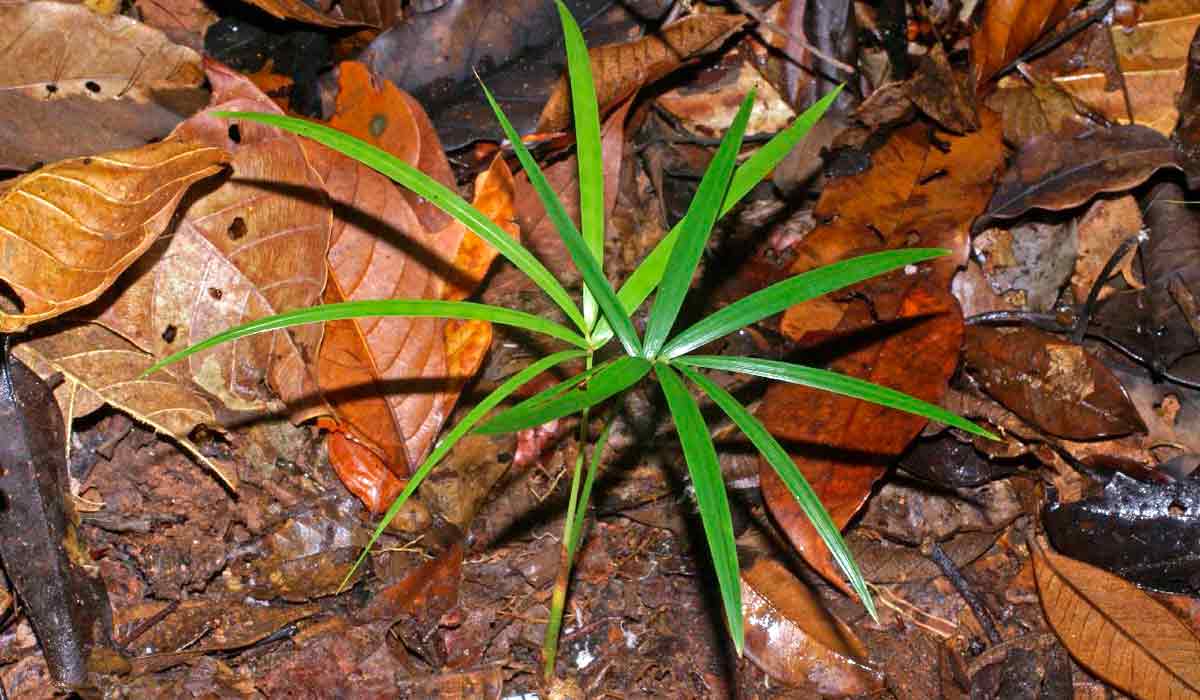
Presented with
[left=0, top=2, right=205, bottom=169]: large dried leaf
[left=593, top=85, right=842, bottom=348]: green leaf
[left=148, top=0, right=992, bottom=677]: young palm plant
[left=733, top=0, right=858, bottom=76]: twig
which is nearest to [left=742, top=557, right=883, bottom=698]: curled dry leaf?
[left=148, top=0, right=992, bottom=677]: young palm plant

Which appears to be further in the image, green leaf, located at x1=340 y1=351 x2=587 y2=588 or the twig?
the twig

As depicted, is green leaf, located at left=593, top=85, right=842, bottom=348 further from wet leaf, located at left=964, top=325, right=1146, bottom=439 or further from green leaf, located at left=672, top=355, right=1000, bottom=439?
wet leaf, located at left=964, top=325, right=1146, bottom=439

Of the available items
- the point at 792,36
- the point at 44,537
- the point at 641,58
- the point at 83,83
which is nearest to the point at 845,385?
the point at 641,58

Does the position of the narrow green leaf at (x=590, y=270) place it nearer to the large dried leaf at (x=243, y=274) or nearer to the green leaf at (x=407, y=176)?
the green leaf at (x=407, y=176)

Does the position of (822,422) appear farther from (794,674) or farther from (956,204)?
(956,204)

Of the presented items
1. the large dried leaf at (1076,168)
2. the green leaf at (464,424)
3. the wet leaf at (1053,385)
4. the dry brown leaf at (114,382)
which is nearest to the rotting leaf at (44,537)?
the dry brown leaf at (114,382)

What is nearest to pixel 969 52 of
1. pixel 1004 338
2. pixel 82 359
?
pixel 1004 338
